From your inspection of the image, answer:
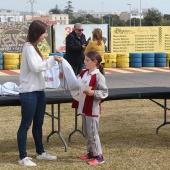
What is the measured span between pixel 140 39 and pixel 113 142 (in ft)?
50.5

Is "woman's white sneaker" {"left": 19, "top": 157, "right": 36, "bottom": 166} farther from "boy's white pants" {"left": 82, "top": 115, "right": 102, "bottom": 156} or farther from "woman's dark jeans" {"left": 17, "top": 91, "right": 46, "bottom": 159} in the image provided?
"boy's white pants" {"left": 82, "top": 115, "right": 102, "bottom": 156}

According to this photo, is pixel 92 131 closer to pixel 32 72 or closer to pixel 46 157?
pixel 46 157

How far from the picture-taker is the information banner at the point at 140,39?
71.2 ft

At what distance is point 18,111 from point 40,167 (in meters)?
3.88

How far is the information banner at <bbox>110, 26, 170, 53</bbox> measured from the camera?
21.7 m

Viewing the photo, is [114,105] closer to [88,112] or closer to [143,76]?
[88,112]

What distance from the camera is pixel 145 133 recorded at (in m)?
7.68

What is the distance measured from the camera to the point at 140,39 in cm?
2200

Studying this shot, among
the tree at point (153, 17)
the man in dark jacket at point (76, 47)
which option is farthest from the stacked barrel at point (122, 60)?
the tree at point (153, 17)

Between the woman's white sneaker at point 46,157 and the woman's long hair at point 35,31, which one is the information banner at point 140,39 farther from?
the woman's long hair at point 35,31

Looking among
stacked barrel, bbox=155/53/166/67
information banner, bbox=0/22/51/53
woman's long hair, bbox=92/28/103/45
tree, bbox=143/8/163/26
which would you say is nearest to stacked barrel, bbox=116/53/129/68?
stacked barrel, bbox=155/53/166/67

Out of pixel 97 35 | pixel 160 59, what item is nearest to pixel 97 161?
pixel 97 35

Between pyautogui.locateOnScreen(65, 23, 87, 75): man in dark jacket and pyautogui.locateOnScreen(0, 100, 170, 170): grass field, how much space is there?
1.26m

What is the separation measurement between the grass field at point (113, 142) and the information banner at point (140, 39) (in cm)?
1187
